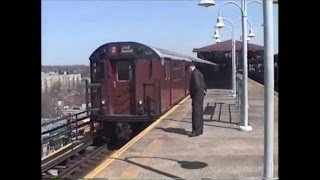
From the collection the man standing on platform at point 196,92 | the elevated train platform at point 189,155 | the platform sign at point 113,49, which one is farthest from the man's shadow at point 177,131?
the platform sign at point 113,49

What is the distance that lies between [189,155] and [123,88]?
6.53m

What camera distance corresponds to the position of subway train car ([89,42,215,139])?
1359 cm

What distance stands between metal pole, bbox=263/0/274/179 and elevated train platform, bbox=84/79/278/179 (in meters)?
0.49

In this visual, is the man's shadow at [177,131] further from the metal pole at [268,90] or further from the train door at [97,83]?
the metal pole at [268,90]

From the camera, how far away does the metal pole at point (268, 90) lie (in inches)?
225

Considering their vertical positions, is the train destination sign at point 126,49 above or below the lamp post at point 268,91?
above

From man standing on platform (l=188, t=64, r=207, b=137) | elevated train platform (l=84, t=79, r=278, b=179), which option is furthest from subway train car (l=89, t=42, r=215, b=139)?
man standing on platform (l=188, t=64, r=207, b=137)

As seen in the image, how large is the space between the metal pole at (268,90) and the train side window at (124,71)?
826 centimetres

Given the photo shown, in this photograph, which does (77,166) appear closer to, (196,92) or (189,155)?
(196,92)

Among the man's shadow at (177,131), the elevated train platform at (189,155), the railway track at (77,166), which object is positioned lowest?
the railway track at (77,166)

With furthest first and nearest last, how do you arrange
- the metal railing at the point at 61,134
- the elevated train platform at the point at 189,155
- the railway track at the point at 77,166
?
the metal railing at the point at 61,134 → the railway track at the point at 77,166 → the elevated train platform at the point at 189,155
